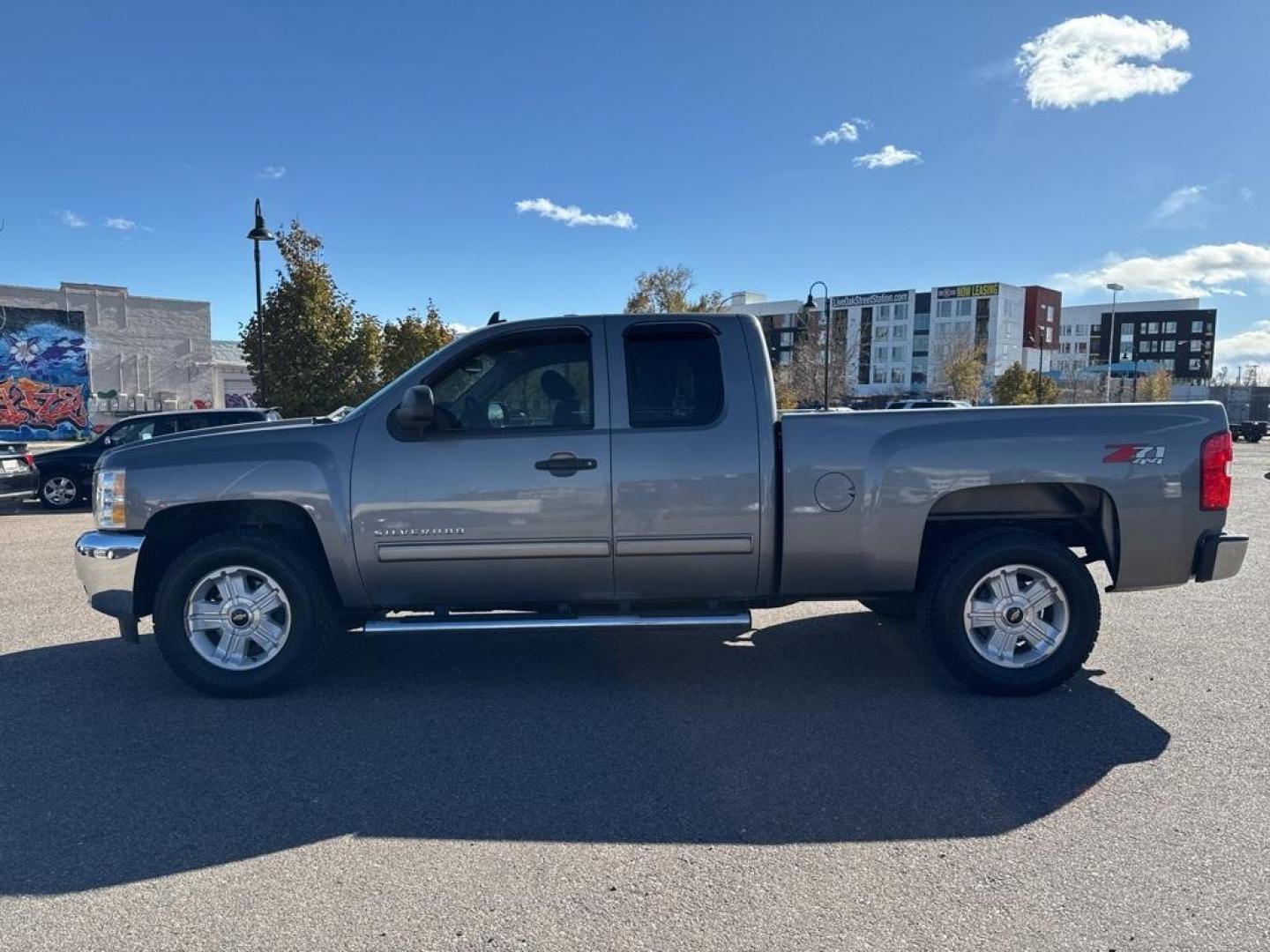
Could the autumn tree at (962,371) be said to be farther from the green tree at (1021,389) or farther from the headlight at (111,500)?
the headlight at (111,500)

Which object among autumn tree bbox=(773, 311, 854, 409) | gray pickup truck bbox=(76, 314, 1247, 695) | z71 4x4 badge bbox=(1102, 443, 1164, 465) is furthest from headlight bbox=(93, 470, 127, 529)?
autumn tree bbox=(773, 311, 854, 409)

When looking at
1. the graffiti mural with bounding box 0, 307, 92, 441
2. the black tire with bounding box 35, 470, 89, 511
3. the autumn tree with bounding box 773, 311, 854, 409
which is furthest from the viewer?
the autumn tree with bounding box 773, 311, 854, 409

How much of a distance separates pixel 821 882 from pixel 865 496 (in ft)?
7.20

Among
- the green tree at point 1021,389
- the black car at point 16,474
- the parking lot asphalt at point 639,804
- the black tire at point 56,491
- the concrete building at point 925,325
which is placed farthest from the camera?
the concrete building at point 925,325

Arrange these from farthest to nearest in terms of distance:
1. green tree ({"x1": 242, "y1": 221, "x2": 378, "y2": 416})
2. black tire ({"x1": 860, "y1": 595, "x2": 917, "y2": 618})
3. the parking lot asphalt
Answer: green tree ({"x1": 242, "y1": 221, "x2": 378, "y2": 416}) → black tire ({"x1": 860, "y1": 595, "x2": 917, "y2": 618}) → the parking lot asphalt

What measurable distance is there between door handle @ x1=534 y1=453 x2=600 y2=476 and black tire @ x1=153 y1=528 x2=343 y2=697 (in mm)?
1471

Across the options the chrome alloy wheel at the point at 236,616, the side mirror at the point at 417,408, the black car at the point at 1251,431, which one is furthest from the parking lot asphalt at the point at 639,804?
the black car at the point at 1251,431

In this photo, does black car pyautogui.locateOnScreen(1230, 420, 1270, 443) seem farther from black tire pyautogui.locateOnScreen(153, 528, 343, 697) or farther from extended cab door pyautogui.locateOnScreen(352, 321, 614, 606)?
black tire pyautogui.locateOnScreen(153, 528, 343, 697)

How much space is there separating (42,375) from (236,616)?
3653 cm

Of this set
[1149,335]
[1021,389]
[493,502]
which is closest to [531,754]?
[493,502]

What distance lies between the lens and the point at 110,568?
185 inches

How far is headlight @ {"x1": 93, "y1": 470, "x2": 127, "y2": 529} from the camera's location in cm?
472

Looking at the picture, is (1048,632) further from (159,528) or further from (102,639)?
(102,639)

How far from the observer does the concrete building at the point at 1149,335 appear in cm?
10438
